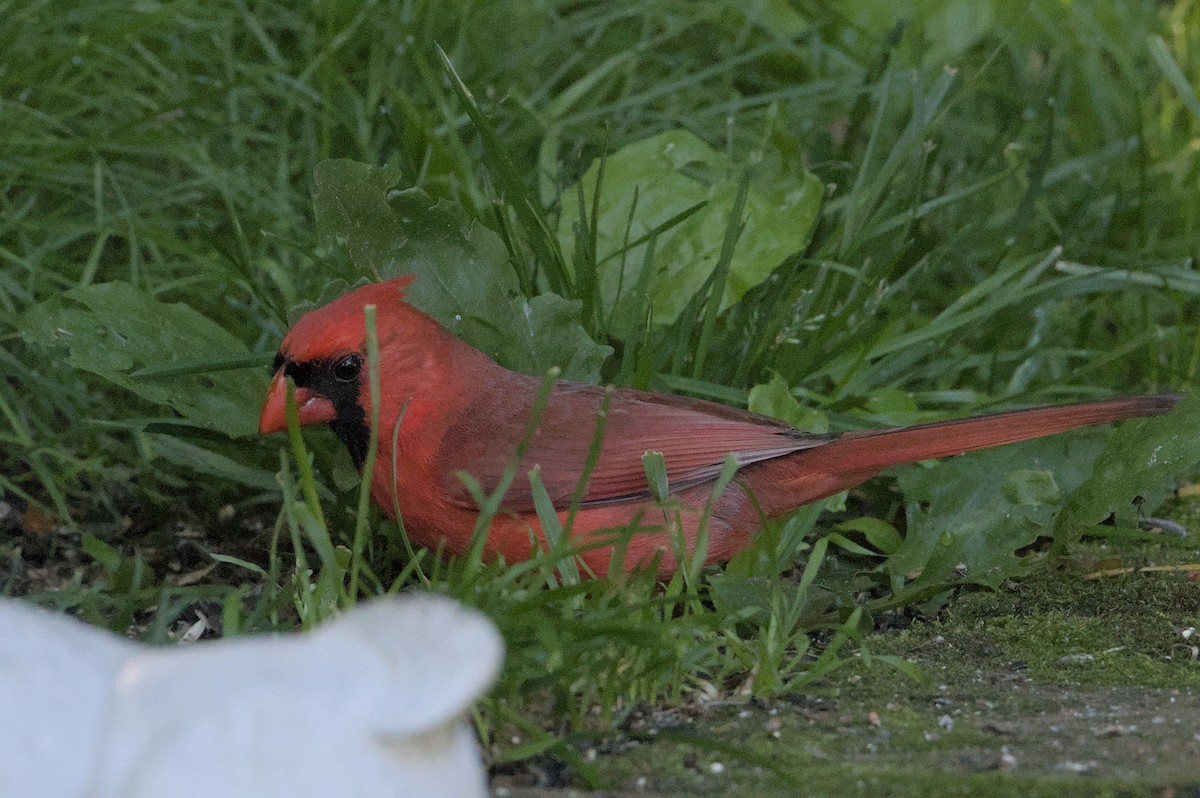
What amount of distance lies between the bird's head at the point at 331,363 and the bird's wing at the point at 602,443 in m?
0.20

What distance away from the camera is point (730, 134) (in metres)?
3.55

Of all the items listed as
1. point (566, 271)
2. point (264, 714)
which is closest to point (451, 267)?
point (566, 271)

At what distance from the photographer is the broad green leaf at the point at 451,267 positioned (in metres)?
2.92

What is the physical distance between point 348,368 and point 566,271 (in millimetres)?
633

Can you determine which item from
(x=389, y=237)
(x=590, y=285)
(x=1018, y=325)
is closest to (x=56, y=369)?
(x=389, y=237)

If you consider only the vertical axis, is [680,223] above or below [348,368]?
above

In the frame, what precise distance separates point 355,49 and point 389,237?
154 cm

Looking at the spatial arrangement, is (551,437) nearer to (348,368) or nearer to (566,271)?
(348,368)

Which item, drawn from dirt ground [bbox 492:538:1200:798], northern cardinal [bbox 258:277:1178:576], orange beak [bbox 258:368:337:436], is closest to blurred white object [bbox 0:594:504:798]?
dirt ground [bbox 492:538:1200:798]

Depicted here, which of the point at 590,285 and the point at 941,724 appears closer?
the point at 941,724

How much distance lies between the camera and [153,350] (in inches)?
112

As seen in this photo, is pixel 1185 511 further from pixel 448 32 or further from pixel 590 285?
pixel 448 32

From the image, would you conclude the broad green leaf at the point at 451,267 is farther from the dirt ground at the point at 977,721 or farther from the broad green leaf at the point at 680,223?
the dirt ground at the point at 977,721

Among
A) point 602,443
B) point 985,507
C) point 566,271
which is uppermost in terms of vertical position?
point 566,271
